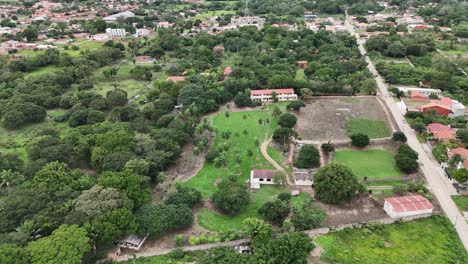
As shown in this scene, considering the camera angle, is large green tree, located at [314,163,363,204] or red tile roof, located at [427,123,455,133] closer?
large green tree, located at [314,163,363,204]

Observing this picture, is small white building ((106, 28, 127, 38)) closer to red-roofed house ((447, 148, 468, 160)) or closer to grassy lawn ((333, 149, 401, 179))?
grassy lawn ((333, 149, 401, 179))

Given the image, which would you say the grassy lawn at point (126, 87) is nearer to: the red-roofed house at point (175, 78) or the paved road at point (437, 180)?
the red-roofed house at point (175, 78)

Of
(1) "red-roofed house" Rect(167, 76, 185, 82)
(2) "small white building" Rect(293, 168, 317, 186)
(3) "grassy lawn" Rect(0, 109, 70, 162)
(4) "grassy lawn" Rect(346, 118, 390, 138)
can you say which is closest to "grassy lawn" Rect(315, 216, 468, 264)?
(2) "small white building" Rect(293, 168, 317, 186)

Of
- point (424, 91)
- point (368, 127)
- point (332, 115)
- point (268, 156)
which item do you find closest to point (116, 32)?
point (332, 115)

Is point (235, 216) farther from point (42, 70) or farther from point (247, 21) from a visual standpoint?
point (247, 21)

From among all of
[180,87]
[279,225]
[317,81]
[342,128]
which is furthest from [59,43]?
[279,225]

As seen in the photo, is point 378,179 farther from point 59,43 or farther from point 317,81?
point 59,43
